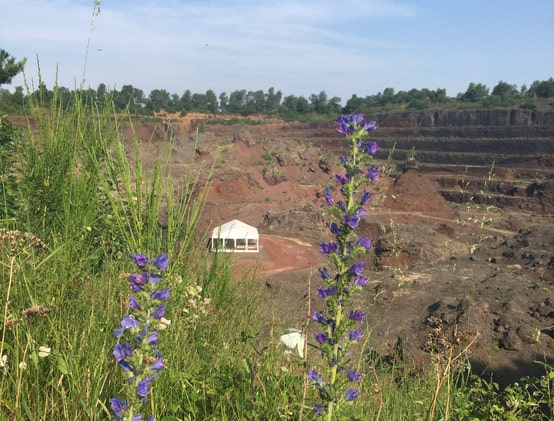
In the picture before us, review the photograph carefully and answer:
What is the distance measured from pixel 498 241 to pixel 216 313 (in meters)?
26.8

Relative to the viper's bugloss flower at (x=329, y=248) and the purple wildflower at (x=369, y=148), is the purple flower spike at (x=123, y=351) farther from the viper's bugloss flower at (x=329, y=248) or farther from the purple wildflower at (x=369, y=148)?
the purple wildflower at (x=369, y=148)

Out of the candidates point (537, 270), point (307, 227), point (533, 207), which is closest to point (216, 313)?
point (537, 270)

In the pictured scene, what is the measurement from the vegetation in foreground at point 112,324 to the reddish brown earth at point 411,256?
375 mm

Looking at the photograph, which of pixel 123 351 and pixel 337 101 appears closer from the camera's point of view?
pixel 123 351

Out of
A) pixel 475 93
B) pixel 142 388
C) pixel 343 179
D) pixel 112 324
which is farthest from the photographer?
pixel 475 93

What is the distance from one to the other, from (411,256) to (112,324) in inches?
962

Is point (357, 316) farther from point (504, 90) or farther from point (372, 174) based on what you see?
point (504, 90)

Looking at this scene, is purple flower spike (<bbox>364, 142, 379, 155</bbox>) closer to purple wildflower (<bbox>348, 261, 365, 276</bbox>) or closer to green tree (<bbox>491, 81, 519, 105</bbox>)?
purple wildflower (<bbox>348, 261, 365, 276</bbox>)

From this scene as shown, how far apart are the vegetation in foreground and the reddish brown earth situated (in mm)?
375

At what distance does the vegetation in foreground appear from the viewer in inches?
92.1

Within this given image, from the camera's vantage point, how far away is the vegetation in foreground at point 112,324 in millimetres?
2340

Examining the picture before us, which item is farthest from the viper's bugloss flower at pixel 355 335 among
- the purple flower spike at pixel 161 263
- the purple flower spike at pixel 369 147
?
the purple flower spike at pixel 161 263

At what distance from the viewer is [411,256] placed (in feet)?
85.8

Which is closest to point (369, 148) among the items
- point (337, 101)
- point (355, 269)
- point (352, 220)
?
point (352, 220)
